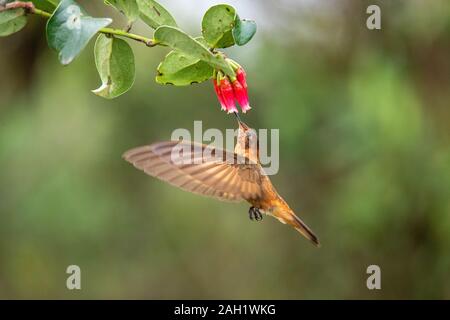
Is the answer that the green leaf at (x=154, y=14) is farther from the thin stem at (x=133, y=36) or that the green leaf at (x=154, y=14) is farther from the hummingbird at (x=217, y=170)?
the hummingbird at (x=217, y=170)

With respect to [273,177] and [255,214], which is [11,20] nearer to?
[255,214]

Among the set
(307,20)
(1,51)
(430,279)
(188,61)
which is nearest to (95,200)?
(1,51)

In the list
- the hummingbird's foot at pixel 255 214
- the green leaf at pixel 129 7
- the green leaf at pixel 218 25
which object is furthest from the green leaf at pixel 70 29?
the hummingbird's foot at pixel 255 214

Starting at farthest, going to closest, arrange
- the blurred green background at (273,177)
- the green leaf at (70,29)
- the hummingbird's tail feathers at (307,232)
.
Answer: the blurred green background at (273,177) < the hummingbird's tail feathers at (307,232) < the green leaf at (70,29)

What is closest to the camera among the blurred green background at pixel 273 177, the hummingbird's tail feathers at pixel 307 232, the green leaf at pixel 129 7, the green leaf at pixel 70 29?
the green leaf at pixel 70 29

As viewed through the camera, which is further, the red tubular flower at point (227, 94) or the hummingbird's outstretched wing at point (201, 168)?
the red tubular flower at point (227, 94)

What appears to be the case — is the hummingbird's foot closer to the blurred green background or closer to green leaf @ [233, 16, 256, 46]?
green leaf @ [233, 16, 256, 46]

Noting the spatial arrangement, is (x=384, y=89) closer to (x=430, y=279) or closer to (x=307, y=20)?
(x=307, y=20)
